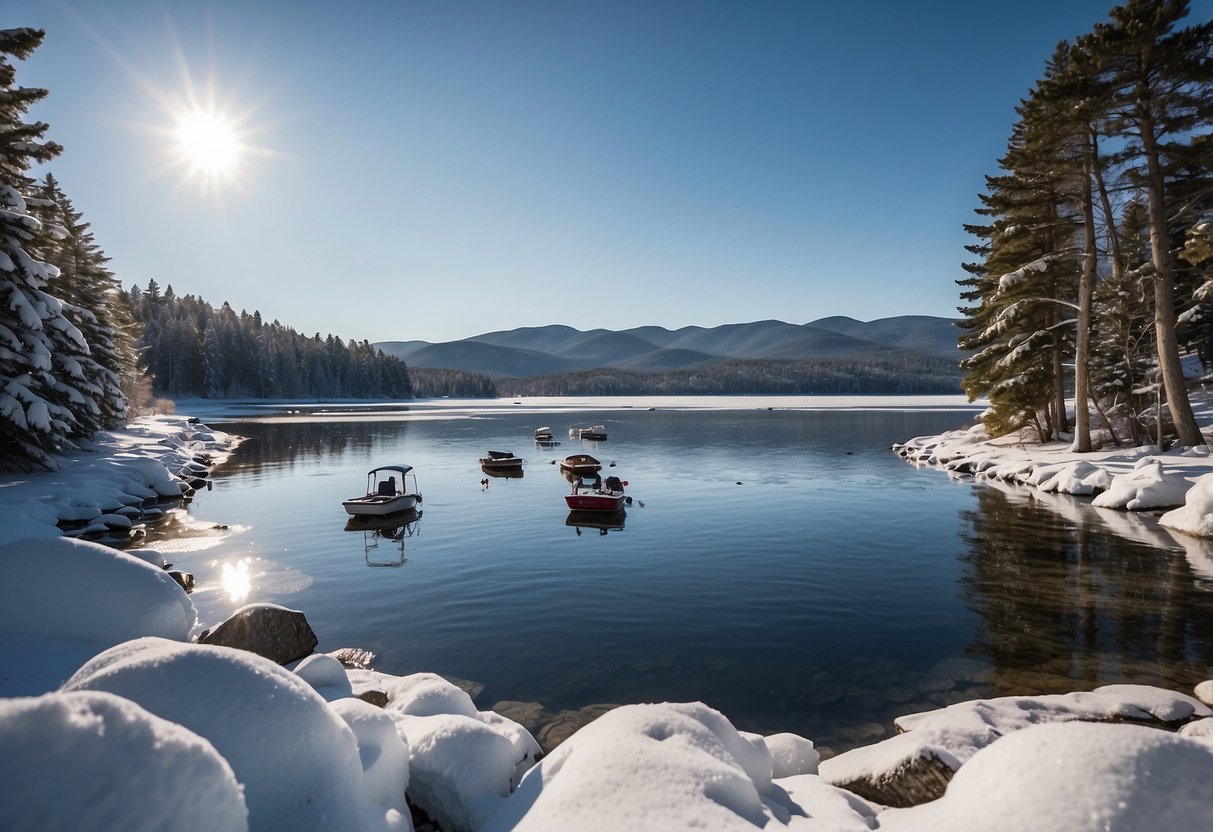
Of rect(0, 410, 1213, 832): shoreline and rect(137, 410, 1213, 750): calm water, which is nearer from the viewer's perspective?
rect(0, 410, 1213, 832): shoreline

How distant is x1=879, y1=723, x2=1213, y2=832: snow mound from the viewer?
355 centimetres

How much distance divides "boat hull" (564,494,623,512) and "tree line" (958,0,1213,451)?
21310 mm

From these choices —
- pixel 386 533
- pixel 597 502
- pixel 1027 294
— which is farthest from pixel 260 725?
pixel 1027 294

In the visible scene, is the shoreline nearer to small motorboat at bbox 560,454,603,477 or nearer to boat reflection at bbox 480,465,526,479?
small motorboat at bbox 560,454,603,477

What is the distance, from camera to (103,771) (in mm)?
2951

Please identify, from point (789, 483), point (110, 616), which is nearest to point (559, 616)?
point (110, 616)

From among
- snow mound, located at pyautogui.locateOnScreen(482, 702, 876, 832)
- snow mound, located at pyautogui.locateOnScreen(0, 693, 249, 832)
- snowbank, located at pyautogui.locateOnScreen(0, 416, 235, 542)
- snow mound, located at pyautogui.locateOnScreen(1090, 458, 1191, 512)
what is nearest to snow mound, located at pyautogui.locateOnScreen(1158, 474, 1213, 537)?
snow mound, located at pyautogui.locateOnScreen(1090, 458, 1191, 512)

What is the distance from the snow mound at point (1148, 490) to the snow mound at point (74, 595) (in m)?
29.4

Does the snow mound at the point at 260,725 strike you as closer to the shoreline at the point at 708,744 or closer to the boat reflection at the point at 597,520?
the shoreline at the point at 708,744

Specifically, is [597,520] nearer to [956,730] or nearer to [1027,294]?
[956,730]

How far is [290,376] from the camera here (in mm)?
151125

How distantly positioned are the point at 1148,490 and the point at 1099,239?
12584 mm

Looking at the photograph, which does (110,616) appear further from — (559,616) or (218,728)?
(559,616)

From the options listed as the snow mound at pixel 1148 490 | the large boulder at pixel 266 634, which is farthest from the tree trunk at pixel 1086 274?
the large boulder at pixel 266 634
